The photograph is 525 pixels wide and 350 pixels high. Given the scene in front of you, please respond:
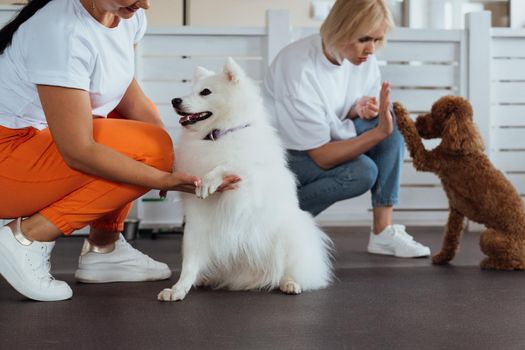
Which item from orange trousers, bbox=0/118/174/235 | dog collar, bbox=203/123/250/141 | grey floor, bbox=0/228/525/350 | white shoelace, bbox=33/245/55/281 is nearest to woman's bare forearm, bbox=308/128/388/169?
grey floor, bbox=0/228/525/350

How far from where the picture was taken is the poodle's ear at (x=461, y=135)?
8.76 ft

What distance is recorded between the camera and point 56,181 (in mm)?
2068

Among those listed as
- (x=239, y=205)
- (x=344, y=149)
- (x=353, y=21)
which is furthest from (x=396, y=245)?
(x=239, y=205)

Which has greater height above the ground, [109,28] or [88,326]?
[109,28]

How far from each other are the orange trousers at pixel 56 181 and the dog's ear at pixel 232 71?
1.18ft

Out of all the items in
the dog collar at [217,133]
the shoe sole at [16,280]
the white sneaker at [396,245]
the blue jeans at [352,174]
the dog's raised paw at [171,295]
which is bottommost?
the white sneaker at [396,245]

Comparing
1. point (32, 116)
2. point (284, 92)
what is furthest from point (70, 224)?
point (284, 92)

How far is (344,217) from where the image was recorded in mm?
4301

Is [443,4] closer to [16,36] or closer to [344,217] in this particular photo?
[344,217]

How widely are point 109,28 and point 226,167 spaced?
1.75 ft

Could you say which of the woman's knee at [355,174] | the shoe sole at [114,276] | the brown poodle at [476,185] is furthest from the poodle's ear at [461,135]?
the shoe sole at [114,276]

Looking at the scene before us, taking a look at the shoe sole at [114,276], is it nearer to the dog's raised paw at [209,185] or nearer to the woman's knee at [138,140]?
the woman's knee at [138,140]

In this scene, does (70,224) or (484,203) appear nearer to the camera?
(70,224)

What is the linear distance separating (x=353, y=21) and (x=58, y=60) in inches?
51.1
